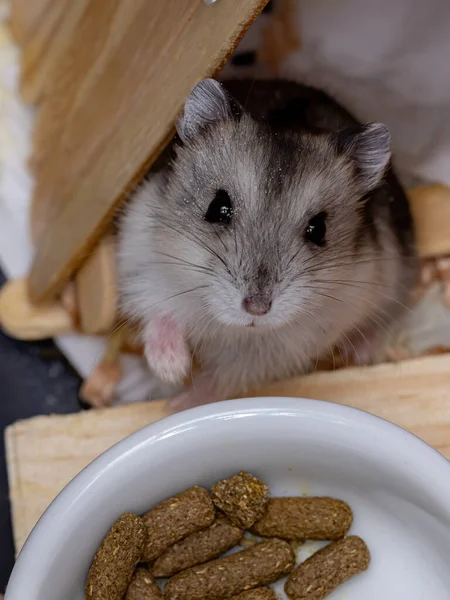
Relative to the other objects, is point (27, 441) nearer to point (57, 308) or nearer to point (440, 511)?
point (57, 308)

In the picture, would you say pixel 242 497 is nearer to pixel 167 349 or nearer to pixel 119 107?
pixel 167 349

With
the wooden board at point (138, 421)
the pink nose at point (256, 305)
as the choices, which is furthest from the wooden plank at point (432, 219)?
the pink nose at point (256, 305)

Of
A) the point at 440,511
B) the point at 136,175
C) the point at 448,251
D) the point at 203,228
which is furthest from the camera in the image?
the point at 448,251

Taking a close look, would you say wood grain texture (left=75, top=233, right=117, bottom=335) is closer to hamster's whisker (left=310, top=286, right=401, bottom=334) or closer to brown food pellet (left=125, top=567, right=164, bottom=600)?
hamster's whisker (left=310, top=286, right=401, bottom=334)

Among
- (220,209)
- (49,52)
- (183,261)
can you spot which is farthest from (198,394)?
(49,52)

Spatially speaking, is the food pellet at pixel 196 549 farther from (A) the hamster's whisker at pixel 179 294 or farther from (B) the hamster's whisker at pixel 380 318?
(B) the hamster's whisker at pixel 380 318

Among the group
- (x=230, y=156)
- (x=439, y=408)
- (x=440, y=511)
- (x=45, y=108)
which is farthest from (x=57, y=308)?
(x=440, y=511)

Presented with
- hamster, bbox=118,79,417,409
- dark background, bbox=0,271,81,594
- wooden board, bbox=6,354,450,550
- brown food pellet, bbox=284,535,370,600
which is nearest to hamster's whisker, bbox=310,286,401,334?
hamster, bbox=118,79,417,409
